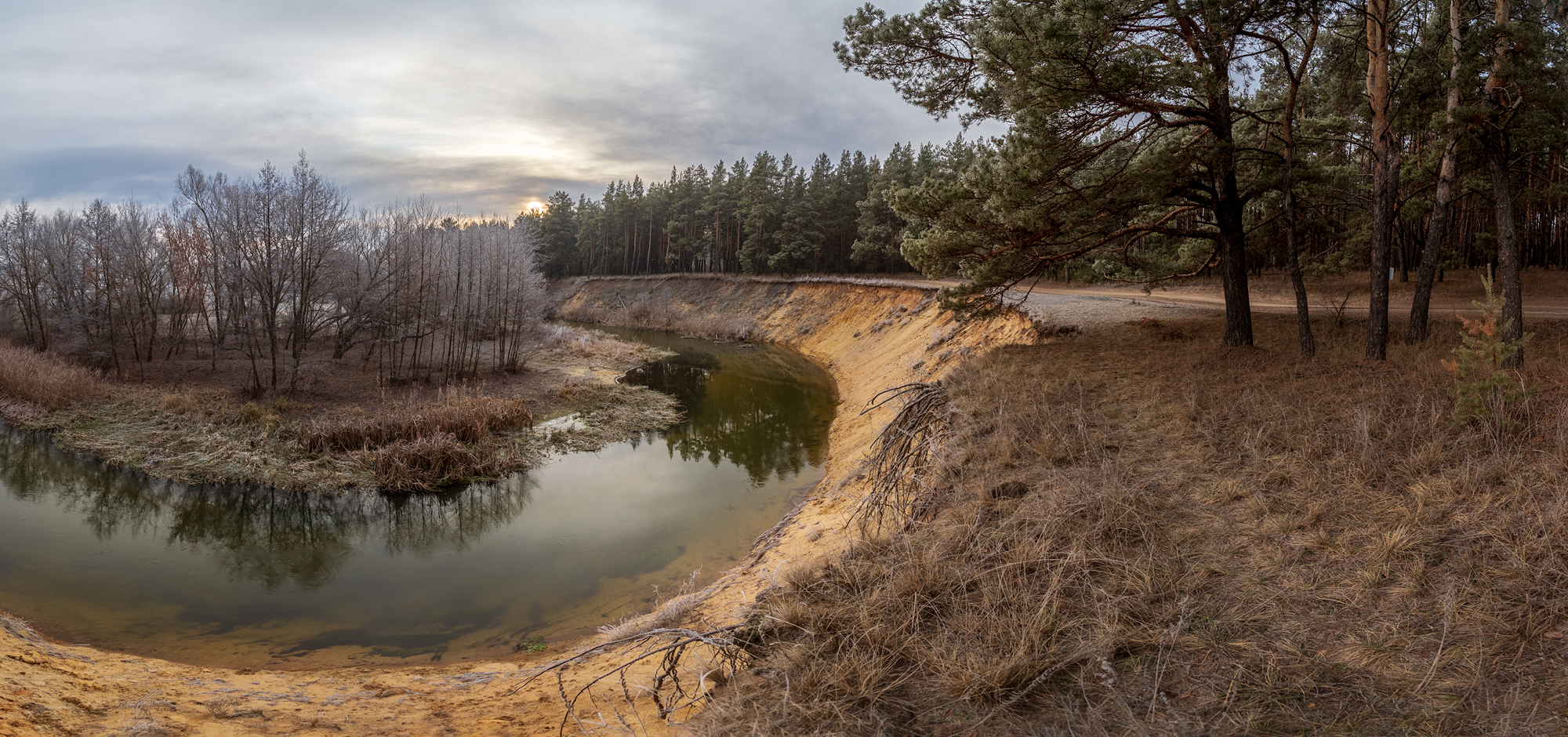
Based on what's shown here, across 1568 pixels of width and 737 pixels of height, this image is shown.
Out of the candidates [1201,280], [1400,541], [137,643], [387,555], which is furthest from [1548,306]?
[137,643]

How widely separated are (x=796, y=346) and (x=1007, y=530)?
3218 centimetres

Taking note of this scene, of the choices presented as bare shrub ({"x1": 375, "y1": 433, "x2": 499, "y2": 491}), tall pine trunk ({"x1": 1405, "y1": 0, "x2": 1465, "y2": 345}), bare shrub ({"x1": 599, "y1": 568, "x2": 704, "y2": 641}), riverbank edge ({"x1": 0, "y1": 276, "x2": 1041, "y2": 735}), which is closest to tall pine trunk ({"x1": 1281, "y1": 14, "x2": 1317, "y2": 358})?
tall pine trunk ({"x1": 1405, "y1": 0, "x2": 1465, "y2": 345})

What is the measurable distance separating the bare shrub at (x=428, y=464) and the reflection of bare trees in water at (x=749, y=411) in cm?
477

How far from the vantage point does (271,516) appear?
11969 mm

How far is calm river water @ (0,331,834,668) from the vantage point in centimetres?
827

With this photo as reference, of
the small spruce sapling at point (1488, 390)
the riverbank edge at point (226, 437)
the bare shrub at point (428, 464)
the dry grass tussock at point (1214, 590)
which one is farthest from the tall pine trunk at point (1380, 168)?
the bare shrub at point (428, 464)

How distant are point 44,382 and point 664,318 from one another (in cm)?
3573

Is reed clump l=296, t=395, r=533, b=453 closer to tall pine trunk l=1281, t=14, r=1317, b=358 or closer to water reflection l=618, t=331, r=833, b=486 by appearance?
water reflection l=618, t=331, r=833, b=486

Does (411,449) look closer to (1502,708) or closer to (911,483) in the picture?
(911,483)

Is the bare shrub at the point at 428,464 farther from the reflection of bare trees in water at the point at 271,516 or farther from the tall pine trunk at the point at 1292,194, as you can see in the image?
the tall pine trunk at the point at 1292,194

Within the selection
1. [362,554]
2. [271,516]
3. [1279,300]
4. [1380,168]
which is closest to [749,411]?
[362,554]

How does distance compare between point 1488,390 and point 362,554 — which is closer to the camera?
point 1488,390

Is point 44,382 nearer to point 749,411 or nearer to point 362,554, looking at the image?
point 362,554

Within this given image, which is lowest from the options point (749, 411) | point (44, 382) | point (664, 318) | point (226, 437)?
point (749, 411)
